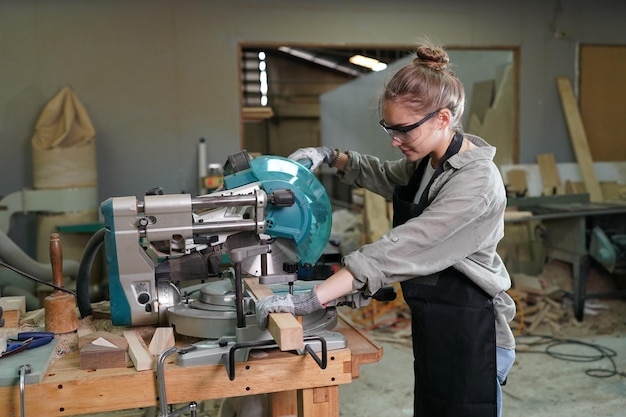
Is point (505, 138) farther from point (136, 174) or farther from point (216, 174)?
point (136, 174)

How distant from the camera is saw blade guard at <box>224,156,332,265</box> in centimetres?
151

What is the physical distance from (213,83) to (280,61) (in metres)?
7.08

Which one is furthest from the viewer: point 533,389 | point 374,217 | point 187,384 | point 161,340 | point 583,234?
point 374,217

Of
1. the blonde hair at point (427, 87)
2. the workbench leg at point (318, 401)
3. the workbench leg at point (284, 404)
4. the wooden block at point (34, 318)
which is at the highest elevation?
the blonde hair at point (427, 87)

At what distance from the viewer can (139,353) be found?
1.31m

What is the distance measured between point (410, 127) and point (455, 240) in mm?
284

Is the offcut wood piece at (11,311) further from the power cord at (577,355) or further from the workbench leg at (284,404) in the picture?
the power cord at (577,355)

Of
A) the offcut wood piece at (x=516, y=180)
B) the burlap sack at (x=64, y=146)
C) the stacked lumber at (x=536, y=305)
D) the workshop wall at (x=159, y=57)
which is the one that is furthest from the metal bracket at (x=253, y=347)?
the offcut wood piece at (x=516, y=180)

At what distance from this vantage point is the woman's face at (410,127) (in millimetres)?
1440

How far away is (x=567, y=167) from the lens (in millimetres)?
4848

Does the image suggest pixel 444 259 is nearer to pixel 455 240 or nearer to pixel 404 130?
pixel 455 240

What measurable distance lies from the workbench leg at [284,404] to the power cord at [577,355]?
235cm

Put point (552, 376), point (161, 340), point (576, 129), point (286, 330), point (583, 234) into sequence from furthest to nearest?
1. point (576, 129)
2. point (583, 234)
3. point (552, 376)
4. point (161, 340)
5. point (286, 330)

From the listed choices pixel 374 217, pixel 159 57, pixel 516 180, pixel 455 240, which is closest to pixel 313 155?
pixel 455 240
